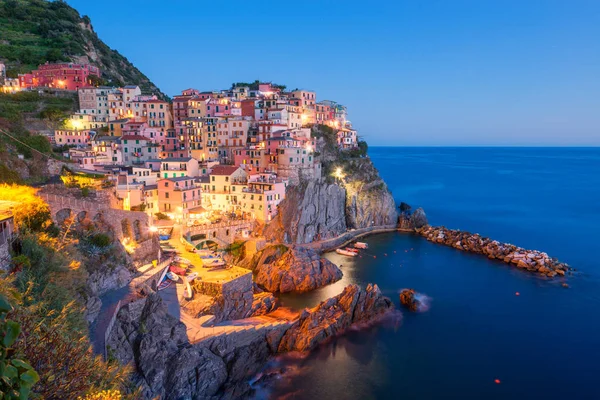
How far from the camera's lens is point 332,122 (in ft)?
210

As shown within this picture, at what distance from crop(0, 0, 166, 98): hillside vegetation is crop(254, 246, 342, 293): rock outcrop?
43192mm

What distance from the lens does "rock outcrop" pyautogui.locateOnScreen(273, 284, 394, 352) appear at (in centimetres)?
2338

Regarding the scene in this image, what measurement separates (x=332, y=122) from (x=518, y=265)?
3605 cm

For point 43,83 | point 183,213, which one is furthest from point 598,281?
point 43,83

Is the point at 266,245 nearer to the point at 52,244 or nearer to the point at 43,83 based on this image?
the point at 52,244

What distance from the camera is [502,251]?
132ft

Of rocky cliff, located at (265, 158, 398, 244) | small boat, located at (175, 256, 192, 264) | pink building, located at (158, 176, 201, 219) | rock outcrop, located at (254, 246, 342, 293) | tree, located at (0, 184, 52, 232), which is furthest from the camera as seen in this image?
rocky cliff, located at (265, 158, 398, 244)

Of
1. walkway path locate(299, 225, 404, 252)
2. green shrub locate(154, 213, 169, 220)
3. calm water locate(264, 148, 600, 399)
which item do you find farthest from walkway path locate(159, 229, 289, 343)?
walkway path locate(299, 225, 404, 252)

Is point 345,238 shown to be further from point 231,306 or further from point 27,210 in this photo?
point 27,210

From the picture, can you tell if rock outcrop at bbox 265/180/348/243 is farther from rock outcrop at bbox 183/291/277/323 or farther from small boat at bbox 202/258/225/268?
rock outcrop at bbox 183/291/277/323

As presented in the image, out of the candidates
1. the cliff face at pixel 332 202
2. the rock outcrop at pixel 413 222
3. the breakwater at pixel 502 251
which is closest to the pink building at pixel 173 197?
the cliff face at pixel 332 202

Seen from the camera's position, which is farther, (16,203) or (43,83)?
(43,83)

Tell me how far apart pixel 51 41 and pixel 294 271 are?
2446 inches

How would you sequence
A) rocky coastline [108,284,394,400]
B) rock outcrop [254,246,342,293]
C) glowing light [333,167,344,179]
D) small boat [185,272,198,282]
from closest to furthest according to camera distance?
rocky coastline [108,284,394,400]
small boat [185,272,198,282]
rock outcrop [254,246,342,293]
glowing light [333,167,344,179]
